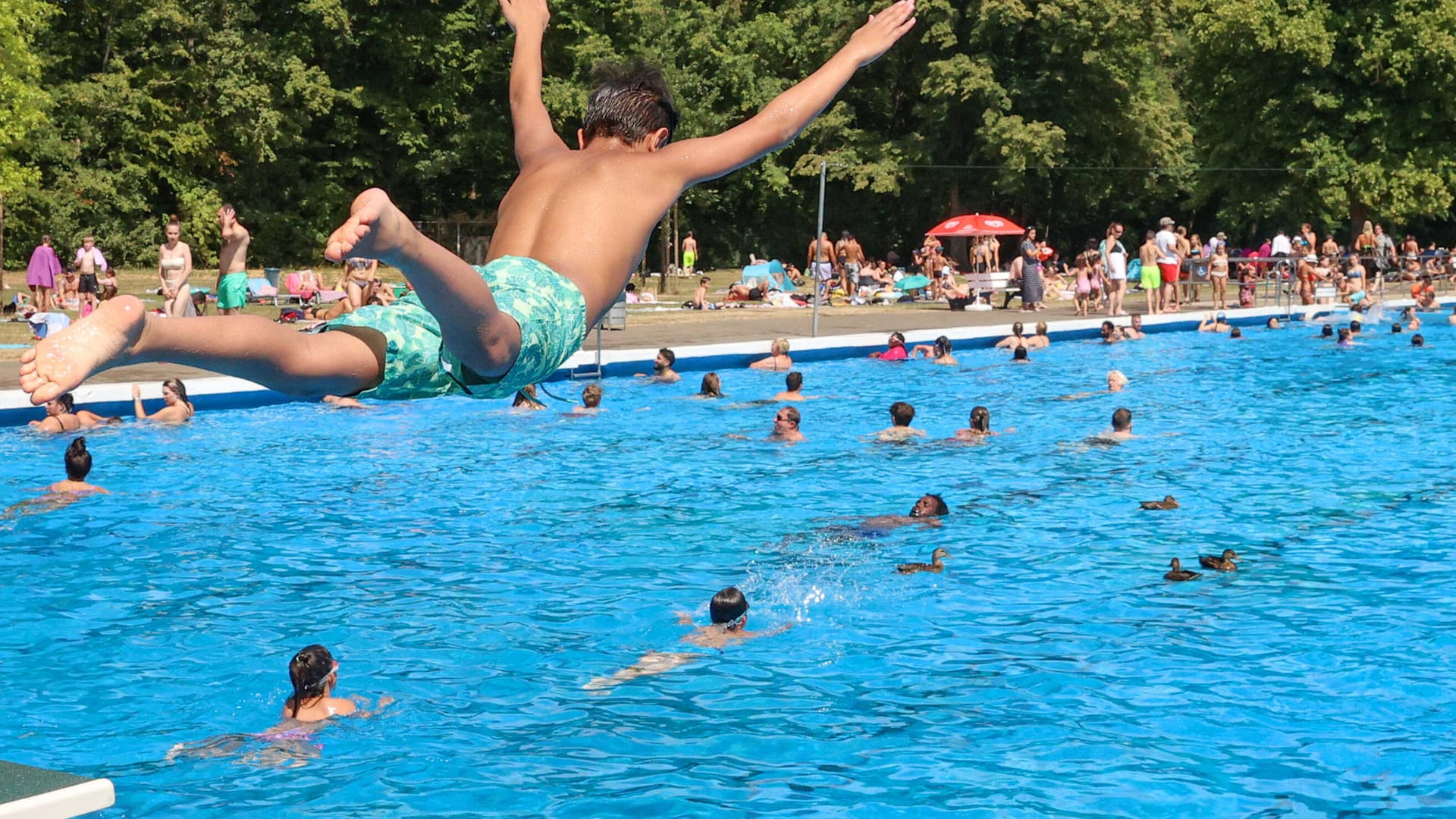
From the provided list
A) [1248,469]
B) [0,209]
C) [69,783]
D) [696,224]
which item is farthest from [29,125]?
[69,783]

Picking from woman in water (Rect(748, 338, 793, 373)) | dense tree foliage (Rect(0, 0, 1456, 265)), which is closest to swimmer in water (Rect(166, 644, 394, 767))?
woman in water (Rect(748, 338, 793, 373))

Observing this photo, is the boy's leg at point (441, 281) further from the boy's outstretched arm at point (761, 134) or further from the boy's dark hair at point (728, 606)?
the boy's dark hair at point (728, 606)

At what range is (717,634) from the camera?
7.98 meters

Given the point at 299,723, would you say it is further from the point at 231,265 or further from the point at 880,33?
the point at 231,265

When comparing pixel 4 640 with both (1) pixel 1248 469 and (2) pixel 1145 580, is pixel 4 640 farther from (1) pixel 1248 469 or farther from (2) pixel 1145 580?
(1) pixel 1248 469

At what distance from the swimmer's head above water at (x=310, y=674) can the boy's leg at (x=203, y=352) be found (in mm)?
2756

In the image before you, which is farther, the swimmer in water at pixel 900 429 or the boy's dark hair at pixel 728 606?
the swimmer in water at pixel 900 429

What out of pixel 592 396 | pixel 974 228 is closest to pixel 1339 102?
pixel 974 228

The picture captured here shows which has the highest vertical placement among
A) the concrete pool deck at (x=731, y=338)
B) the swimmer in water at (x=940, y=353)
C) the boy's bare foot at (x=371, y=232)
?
the boy's bare foot at (x=371, y=232)

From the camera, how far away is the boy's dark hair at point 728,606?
794cm

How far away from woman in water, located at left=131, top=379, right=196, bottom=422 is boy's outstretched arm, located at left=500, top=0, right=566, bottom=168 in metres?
9.80

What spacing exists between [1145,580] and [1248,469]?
4213 millimetres

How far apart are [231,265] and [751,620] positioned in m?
11.9

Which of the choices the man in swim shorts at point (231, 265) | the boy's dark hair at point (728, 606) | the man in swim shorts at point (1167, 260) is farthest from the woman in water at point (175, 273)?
the man in swim shorts at point (1167, 260)
